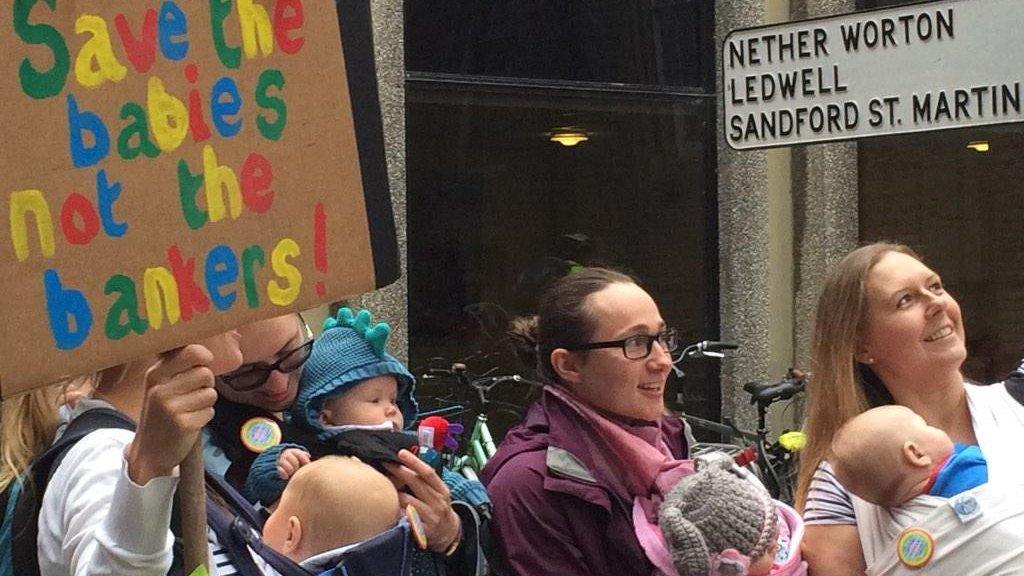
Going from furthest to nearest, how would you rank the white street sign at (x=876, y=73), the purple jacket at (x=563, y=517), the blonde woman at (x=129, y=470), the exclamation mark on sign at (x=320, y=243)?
the white street sign at (x=876, y=73)
the purple jacket at (x=563, y=517)
the exclamation mark on sign at (x=320, y=243)
the blonde woman at (x=129, y=470)

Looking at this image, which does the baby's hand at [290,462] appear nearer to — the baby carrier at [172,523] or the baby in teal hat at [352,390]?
the baby in teal hat at [352,390]

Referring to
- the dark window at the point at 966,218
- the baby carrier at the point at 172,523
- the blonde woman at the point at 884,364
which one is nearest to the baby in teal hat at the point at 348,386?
the baby carrier at the point at 172,523

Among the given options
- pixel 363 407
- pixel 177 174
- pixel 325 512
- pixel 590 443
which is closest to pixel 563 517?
pixel 590 443

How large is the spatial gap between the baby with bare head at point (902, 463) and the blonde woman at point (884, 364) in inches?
5.6

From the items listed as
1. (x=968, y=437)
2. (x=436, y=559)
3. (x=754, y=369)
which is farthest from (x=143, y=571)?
(x=754, y=369)

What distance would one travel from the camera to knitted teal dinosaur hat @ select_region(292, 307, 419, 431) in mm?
3371

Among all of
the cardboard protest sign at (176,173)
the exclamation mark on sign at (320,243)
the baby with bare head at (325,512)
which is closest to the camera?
the cardboard protest sign at (176,173)

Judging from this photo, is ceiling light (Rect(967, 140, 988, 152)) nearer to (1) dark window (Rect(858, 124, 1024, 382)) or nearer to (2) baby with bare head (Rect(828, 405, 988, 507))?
(1) dark window (Rect(858, 124, 1024, 382))

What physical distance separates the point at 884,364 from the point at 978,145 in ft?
20.2

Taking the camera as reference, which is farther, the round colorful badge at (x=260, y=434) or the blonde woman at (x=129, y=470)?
the round colorful badge at (x=260, y=434)

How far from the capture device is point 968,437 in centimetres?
340

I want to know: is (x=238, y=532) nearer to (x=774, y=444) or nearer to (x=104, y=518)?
(x=104, y=518)

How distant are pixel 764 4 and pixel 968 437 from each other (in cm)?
587

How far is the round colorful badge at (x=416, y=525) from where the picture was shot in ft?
9.56
